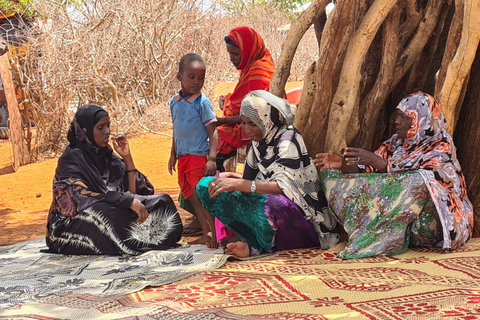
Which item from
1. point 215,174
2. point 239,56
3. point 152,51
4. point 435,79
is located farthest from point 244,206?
point 152,51

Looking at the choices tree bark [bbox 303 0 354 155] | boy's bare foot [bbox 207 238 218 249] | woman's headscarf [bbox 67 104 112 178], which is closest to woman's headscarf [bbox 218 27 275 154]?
tree bark [bbox 303 0 354 155]

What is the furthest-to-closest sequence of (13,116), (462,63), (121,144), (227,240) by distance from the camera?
(13,116)
(121,144)
(227,240)
(462,63)

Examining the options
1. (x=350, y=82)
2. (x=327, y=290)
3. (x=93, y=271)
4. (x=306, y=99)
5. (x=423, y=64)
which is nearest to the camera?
(x=327, y=290)

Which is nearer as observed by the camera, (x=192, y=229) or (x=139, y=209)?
(x=139, y=209)

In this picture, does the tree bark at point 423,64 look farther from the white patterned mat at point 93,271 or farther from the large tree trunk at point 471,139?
the white patterned mat at point 93,271

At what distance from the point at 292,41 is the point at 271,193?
66.6 inches

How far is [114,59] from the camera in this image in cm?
1249

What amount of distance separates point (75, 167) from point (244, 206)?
1.42 metres

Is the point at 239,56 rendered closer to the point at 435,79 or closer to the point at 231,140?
the point at 231,140

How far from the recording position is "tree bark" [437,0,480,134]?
14.6ft

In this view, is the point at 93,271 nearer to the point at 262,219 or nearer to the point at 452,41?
the point at 262,219

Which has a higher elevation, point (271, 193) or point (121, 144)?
point (121, 144)

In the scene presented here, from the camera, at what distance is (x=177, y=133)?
513cm

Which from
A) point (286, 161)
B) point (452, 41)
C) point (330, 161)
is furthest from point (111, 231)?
point (452, 41)
